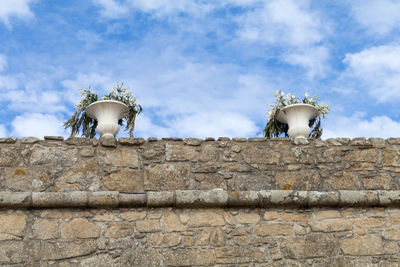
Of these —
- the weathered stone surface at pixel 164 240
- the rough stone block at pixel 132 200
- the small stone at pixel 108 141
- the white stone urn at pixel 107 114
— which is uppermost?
the white stone urn at pixel 107 114

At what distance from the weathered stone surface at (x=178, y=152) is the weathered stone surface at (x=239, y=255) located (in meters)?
1.01

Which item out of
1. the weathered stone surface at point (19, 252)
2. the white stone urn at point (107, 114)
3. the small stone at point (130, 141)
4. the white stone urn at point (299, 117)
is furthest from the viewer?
the white stone urn at point (299, 117)

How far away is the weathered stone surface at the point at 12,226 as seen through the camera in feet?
14.5

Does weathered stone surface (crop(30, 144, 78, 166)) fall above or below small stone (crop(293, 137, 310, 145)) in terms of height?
below

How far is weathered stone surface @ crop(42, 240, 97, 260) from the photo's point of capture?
4.41 meters

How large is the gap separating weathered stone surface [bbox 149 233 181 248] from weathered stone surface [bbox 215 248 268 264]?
41cm

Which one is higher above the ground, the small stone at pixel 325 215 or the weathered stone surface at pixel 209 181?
the weathered stone surface at pixel 209 181

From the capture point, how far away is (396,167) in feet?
17.2

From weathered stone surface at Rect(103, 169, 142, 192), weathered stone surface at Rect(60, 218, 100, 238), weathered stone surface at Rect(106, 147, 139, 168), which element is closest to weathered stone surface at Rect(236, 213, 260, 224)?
weathered stone surface at Rect(103, 169, 142, 192)

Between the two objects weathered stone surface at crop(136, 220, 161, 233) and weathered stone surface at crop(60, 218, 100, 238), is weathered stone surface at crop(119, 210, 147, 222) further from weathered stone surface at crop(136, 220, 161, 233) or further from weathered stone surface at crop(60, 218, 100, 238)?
weathered stone surface at crop(60, 218, 100, 238)

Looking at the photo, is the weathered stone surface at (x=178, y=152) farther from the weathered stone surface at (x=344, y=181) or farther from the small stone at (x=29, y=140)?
the weathered stone surface at (x=344, y=181)

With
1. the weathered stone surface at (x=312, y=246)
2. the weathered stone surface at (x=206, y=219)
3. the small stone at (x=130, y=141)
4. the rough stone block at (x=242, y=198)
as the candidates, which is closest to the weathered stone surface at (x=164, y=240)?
the weathered stone surface at (x=206, y=219)

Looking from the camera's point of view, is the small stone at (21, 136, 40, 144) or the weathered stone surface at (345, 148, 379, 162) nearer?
the small stone at (21, 136, 40, 144)

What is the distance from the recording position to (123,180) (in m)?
4.79
